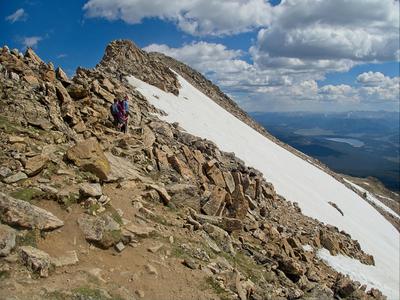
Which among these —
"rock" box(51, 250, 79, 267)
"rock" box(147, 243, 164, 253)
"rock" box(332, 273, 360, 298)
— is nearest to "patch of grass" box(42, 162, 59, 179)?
"rock" box(51, 250, 79, 267)

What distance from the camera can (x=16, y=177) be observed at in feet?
49.3

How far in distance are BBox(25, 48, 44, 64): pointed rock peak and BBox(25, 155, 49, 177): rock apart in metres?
14.2

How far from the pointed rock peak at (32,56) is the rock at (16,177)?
15.1 m

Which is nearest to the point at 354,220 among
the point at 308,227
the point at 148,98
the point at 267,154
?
the point at 267,154

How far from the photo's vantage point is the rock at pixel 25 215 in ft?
42.3

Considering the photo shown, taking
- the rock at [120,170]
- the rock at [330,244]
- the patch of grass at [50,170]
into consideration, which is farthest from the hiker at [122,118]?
the rock at [330,244]

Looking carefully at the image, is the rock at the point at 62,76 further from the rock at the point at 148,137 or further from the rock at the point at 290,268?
the rock at the point at 290,268

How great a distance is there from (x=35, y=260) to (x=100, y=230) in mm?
2815

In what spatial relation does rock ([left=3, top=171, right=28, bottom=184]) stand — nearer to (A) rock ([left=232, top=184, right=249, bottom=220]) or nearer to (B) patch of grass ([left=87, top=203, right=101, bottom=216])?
(B) patch of grass ([left=87, top=203, right=101, bottom=216])

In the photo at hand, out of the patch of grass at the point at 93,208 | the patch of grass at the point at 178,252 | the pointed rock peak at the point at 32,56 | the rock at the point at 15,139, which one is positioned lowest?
the patch of grass at the point at 178,252

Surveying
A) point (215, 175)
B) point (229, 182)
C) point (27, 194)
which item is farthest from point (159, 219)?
point (229, 182)

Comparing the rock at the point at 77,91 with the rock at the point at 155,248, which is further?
the rock at the point at 77,91

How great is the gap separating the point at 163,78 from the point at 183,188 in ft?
105

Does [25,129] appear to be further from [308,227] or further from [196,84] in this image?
[196,84]
